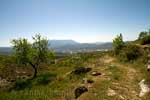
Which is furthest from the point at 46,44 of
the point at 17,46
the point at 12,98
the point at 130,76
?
the point at 130,76

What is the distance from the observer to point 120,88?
23.4 m

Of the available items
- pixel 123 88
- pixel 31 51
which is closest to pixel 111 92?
pixel 123 88

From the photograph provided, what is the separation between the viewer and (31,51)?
54219mm

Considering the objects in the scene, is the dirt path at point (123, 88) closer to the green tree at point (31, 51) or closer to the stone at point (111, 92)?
the stone at point (111, 92)

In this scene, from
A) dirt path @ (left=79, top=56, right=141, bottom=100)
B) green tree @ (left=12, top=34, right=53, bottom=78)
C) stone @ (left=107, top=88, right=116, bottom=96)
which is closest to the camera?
dirt path @ (left=79, top=56, right=141, bottom=100)

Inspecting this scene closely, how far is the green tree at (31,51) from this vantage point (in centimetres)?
5394

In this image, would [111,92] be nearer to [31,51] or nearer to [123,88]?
[123,88]

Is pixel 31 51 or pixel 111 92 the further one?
pixel 31 51

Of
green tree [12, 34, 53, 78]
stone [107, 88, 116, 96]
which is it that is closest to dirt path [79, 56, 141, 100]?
stone [107, 88, 116, 96]

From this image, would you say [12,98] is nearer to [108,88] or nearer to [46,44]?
[108,88]

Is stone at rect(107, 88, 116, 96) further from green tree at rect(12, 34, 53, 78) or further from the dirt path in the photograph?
green tree at rect(12, 34, 53, 78)

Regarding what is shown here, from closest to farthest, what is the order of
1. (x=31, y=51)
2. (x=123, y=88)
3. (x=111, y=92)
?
(x=111, y=92), (x=123, y=88), (x=31, y=51)

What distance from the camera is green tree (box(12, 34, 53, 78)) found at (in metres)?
53.9

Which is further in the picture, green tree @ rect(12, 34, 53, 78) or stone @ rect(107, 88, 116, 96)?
green tree @ rect(12, 34, 53, 78)
